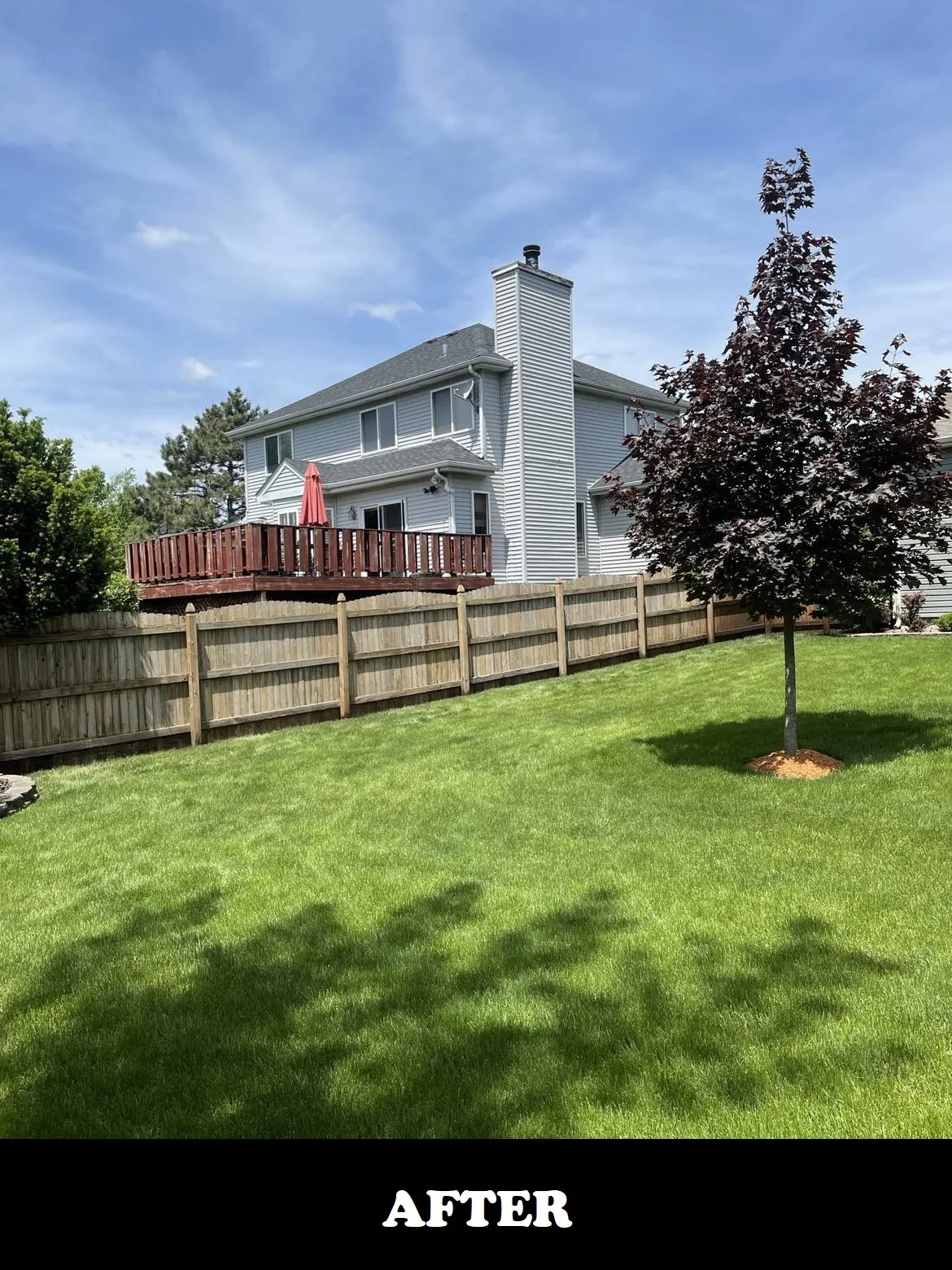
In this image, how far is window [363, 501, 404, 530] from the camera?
2375 cm

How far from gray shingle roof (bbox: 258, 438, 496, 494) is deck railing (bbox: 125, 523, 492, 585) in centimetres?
251

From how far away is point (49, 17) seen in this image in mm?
8445

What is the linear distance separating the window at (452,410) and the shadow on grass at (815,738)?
1601 centimetres

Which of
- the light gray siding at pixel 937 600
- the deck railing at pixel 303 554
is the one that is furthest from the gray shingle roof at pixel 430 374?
the light gray siding at pixel 937 600

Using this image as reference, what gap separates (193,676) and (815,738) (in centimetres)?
771

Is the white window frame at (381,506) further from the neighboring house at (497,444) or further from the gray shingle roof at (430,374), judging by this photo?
→ the gray shingle roof at (430,374)

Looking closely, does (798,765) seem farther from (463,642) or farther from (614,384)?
(614,384)

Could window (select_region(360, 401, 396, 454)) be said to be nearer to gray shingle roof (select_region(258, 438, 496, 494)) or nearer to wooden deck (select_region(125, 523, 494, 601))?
gray shingle roof (select_region(258, 438, 496, 494))

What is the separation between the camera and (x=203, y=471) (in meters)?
57.6
